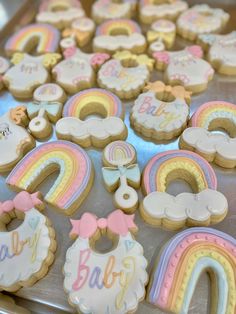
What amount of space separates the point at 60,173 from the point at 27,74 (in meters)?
0.40

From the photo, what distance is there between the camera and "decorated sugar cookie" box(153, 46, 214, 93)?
1.01 meters

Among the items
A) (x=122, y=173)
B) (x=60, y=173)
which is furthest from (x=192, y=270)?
(x=60, y=173)

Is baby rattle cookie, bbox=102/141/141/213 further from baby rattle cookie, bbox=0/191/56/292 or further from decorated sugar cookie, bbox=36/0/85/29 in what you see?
decorated sugar cookie, bbox=36/0/85/29

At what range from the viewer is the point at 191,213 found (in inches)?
29.6

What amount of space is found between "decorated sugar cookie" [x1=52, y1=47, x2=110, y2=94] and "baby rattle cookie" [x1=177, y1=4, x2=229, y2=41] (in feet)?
0.97

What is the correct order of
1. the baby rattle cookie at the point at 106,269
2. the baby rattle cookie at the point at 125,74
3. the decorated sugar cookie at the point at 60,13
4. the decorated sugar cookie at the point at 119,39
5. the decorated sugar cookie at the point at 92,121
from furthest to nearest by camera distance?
the decorated sugar cookie at the point at 60,13 → the decorated sugar cookie at the point at 119,39 → the baby rattle cookie at the point at 125,74 → the decorated sugar cookie at the point at 92,121 → the baby rattle cookie at the point at 106,269

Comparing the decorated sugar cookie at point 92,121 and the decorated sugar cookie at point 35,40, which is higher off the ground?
the decorated sugar cookie at point 35,40

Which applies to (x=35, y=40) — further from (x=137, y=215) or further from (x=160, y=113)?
(x=137, y=215)

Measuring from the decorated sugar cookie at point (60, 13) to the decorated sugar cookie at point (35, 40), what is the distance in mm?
44

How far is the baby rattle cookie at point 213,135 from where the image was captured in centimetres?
85

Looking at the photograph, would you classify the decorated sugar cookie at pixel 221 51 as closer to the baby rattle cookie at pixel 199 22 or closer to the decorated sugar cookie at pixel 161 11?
the baby rattle cookie at pixel 199 22

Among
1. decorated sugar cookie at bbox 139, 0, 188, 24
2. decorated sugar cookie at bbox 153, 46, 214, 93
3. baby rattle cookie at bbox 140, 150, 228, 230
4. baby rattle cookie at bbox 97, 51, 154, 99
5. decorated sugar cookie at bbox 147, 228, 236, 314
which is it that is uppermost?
decorated sugar cookie at bbox 139, 0, 188, 24

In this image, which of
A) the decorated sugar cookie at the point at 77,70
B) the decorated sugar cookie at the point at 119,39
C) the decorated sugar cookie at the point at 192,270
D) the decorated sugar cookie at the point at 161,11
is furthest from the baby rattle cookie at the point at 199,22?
the decorated sugar cookie at the point at 192,270

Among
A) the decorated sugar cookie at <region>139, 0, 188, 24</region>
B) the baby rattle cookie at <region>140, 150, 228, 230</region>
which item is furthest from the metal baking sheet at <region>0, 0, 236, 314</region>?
the decorated sugar cookie at <region>139, 0, 188, 24</region>
